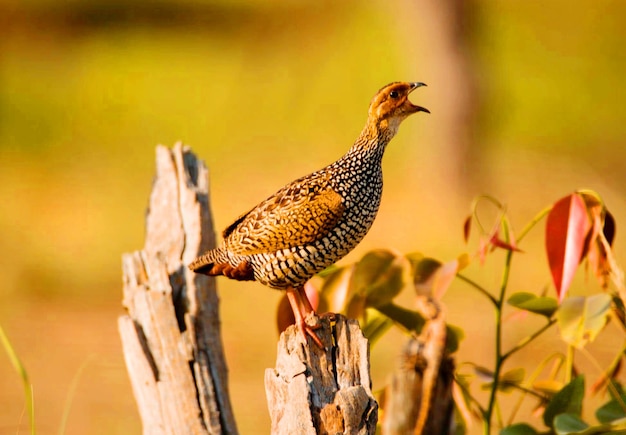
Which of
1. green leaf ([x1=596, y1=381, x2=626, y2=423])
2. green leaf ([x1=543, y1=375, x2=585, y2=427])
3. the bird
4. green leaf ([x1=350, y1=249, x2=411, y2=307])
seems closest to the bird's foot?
the bird

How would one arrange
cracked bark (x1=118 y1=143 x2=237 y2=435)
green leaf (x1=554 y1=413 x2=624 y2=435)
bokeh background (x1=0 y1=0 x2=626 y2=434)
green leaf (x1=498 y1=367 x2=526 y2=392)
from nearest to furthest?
green leaf (x1=554 y1=413 x2=624 y2=435), cracked bark (x1=118 y1=143 x2=237 y2=435), green leaf (x1=498 y1=367 x2=526 y2=392), bokeh background (x1=0 y1=0 x2=626 y2=434)

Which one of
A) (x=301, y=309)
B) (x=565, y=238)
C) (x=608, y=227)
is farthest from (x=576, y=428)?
(x=301, y=309)

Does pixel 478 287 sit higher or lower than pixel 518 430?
higher

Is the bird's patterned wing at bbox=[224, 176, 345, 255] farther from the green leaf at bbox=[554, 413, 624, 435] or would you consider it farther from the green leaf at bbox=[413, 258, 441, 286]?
the green leaf at bbox=[554, 413, 624, 435]

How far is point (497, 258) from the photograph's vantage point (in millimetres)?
10070

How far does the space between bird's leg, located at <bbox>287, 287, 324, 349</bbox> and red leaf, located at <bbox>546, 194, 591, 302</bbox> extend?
748 mm

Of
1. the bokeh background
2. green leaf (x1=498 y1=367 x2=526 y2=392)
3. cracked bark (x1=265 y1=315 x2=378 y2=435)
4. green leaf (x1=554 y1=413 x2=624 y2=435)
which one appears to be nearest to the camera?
cracked bark (x1=265 y1=315 x2=378 y2=435)

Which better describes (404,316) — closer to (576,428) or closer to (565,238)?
(565,238)

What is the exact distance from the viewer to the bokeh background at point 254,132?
8945mm

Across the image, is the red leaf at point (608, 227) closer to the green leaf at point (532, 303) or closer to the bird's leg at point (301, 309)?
the green leaf at point (532, 303)

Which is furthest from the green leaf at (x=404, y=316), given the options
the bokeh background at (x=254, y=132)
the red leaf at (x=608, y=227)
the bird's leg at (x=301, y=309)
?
the bokeh background at (x=254, y=132)

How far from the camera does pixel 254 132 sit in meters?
16.1

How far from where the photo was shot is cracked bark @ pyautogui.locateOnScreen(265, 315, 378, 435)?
8.96ft

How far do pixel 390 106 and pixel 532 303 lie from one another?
0.74 metres
